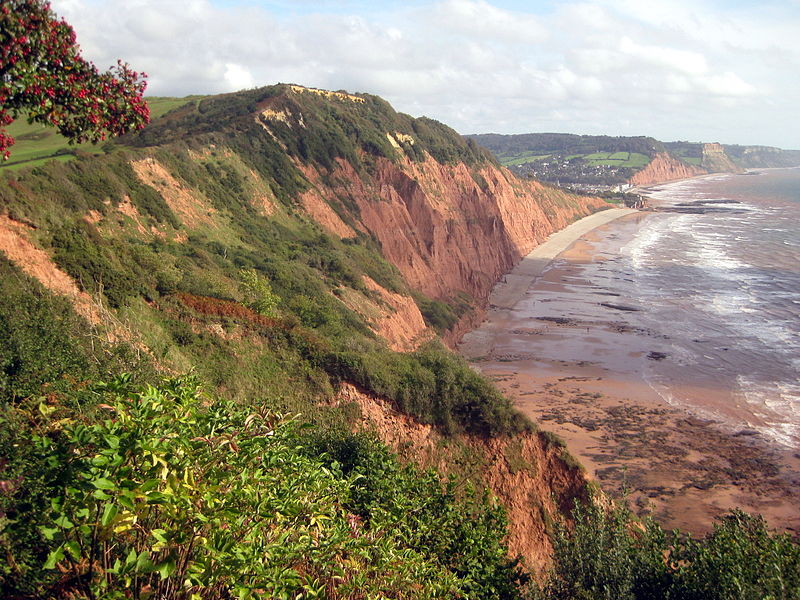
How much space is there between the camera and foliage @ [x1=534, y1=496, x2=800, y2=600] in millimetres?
9430

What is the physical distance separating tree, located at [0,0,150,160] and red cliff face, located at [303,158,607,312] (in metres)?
35.1

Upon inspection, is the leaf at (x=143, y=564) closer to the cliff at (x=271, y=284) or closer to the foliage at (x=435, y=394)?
the cliff at (x=271, y=284)

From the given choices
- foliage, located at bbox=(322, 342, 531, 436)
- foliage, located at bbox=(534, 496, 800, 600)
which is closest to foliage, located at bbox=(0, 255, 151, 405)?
foliage, located at bbox=(322, 342, 531, 436)

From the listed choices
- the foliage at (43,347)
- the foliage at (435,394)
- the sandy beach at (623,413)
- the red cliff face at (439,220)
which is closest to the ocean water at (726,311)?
the sandy beach at (623,413)

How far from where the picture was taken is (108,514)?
4.31 meters

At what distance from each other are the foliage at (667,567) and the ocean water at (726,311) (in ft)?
64.5

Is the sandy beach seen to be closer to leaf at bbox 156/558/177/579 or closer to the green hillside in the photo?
the green hillside

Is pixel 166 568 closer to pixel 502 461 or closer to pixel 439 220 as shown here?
pixel 502 461

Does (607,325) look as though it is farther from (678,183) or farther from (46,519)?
(678,183)

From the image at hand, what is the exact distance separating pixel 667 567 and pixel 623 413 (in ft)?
67.7

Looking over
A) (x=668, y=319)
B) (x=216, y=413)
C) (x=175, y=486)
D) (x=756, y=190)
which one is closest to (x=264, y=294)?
(x=216, y=413)

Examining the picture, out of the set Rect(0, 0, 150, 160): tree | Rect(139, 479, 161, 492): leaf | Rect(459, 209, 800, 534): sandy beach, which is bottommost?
Rect(459, 209, 800, 534): sandy beach

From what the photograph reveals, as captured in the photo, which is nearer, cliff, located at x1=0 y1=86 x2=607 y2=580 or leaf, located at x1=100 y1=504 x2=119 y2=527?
leaf, located at x1=100 y1=504 x2=119 y2=527

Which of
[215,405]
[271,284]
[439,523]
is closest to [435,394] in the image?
[439,523]
